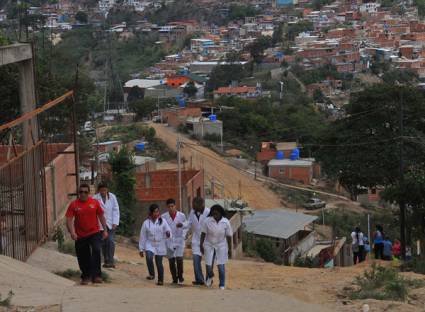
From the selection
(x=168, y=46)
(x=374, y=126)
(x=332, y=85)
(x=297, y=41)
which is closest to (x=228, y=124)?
(x=374, y=126)

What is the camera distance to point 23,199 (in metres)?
9.11

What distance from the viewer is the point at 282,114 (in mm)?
46219

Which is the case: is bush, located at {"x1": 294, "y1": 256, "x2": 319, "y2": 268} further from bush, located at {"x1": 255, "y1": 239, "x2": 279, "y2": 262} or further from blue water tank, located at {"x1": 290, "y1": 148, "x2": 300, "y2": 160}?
blue water tank, located at {"x1": 290, "y1": 148, "x2": 300, "y2": 160}

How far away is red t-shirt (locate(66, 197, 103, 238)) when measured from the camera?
25.9 feet

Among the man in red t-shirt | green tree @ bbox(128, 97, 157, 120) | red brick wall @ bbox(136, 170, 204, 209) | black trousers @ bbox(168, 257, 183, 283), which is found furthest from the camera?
green tree @ bbox(128, 97, 157, 120)

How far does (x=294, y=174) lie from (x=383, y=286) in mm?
26901

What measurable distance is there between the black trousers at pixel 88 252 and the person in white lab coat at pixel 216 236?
975 millimetres

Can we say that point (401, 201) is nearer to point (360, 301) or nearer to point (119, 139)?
point (360, 301)

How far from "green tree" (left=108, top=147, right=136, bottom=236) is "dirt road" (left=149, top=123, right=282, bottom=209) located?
38.4 ft

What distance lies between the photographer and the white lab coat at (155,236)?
8.66 metres

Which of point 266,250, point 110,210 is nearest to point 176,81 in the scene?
point 266,250

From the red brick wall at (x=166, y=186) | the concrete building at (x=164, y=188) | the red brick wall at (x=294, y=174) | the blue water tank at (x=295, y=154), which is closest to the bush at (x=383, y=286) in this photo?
the concrete building at (x=164, y=188)

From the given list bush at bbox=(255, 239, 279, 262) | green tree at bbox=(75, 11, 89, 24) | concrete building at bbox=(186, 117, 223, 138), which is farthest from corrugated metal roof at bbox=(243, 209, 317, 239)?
green tree at bbox=(75, 11, 89, 24)

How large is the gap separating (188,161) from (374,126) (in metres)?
6.97
